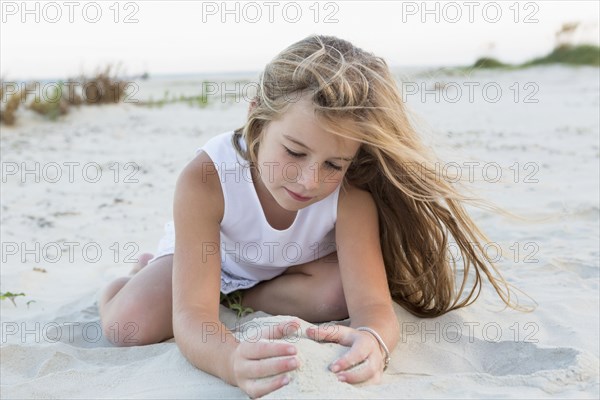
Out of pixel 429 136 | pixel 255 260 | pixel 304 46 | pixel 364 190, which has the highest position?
pixel 304 46

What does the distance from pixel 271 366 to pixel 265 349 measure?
7cm

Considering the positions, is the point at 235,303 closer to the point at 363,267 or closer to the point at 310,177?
the point at 363,267

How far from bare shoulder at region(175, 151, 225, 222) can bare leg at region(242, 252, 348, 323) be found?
419 millimetres

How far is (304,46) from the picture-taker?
2.36 metres

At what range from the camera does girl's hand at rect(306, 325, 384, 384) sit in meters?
1.88

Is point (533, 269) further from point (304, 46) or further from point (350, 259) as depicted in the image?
point (304, 46)

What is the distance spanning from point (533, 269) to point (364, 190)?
1.06 m

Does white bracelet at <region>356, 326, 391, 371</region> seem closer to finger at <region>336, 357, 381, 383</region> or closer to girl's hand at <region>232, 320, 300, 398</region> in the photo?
finger at <region>336, 357, 381, 383</region>

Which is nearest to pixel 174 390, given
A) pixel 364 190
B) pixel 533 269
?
pixel 364 190

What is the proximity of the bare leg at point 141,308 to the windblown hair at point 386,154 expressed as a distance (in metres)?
0.64

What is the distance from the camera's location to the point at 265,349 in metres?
1.85

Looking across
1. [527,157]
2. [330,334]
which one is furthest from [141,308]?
[527,157]

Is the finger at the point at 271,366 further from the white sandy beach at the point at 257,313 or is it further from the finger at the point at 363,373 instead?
the finger at the point at 363,373

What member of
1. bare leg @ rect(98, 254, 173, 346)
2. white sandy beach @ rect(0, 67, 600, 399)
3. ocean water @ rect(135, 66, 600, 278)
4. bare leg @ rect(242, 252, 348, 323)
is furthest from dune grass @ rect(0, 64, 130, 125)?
bare leg @ rect(242, 252, 348, 323)
